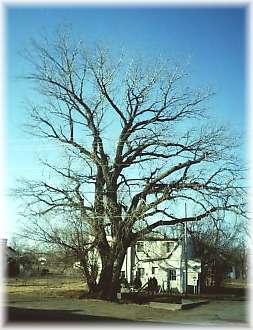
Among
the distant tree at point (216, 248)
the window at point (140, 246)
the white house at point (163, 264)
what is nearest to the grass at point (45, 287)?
the white house at point (163, 264)

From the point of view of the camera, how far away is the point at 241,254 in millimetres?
6438

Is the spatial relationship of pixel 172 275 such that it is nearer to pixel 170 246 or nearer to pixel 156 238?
pixel 170 246

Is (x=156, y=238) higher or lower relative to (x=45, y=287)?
higher

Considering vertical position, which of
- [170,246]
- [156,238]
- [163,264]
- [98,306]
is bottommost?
[98,306]

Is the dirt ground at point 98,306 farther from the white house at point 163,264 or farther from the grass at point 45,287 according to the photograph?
the white house at point 163,264

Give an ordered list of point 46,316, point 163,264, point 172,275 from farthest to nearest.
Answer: point 163,264 → point 172,275 → point 46,316

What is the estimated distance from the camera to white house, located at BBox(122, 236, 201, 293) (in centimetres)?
675

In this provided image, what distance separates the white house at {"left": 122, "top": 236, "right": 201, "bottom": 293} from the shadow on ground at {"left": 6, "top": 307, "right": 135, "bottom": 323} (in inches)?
47.7

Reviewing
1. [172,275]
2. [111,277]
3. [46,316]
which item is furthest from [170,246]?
[46,316]

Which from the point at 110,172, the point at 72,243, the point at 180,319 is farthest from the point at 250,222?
the point at 72,243

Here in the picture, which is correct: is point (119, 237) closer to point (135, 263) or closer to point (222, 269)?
point (135, 263)

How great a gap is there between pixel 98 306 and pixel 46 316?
87cm

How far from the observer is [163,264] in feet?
23.0

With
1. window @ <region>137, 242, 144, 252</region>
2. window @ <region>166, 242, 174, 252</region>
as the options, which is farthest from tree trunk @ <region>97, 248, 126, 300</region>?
window @ <region>166, 242, 174, 252</region>
